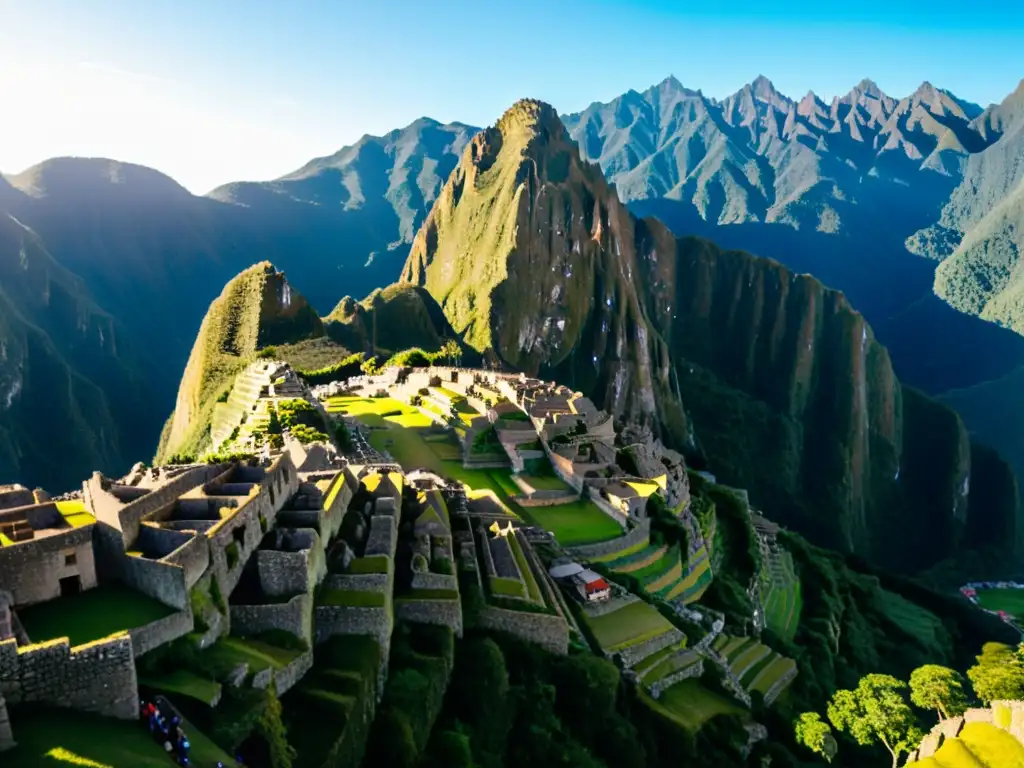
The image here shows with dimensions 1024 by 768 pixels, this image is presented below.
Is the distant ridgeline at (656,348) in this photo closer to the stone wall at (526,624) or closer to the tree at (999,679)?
the tree at (999,679)

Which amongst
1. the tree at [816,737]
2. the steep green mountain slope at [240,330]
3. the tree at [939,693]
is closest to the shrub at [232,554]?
the tree at [816,737]

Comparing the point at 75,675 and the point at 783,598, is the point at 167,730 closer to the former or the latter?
the point at 75,675

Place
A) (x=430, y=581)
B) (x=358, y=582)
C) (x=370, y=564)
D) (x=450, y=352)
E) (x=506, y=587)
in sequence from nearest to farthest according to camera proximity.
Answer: (x=358, y=582) < (x=370, y=564) < (x=430, y=581) < (x=506, y=587) < (x=450, y=352)

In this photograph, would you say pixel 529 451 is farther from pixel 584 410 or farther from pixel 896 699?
pixel 896 699

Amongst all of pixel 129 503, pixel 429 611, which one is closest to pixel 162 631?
pixel 129 503

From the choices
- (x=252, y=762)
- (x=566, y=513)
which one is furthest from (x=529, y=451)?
(x=252, y=762)

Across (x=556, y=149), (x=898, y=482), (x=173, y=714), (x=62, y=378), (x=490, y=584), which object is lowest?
(x=898, y=482)

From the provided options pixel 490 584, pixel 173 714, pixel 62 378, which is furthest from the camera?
pixel 62 378
